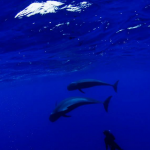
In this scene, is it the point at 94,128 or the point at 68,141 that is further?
the point at 94,128

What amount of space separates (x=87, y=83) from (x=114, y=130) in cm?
2389

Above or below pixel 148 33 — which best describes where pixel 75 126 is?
below

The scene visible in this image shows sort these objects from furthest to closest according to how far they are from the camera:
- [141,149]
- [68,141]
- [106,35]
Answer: [68,141]
[141,149]
[106,35]

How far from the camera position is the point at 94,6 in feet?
32.6

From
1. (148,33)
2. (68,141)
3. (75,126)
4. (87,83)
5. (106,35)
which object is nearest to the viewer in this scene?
(87,83)

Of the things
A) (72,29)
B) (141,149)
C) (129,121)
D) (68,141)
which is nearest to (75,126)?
(68,141)

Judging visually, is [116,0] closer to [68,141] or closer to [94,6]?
[94,6]

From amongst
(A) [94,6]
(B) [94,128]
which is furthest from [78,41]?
(B) [94,128]

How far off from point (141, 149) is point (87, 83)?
58.2 ft

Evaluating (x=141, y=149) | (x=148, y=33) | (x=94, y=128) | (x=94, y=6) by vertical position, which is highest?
(x=94, y=6)

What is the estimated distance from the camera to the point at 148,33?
16891 mm

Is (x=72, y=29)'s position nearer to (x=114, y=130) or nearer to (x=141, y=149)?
(x=141, y=149)

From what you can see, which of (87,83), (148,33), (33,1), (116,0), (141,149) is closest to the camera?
(87,83)

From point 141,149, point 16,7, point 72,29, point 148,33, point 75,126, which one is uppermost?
point 16,7
